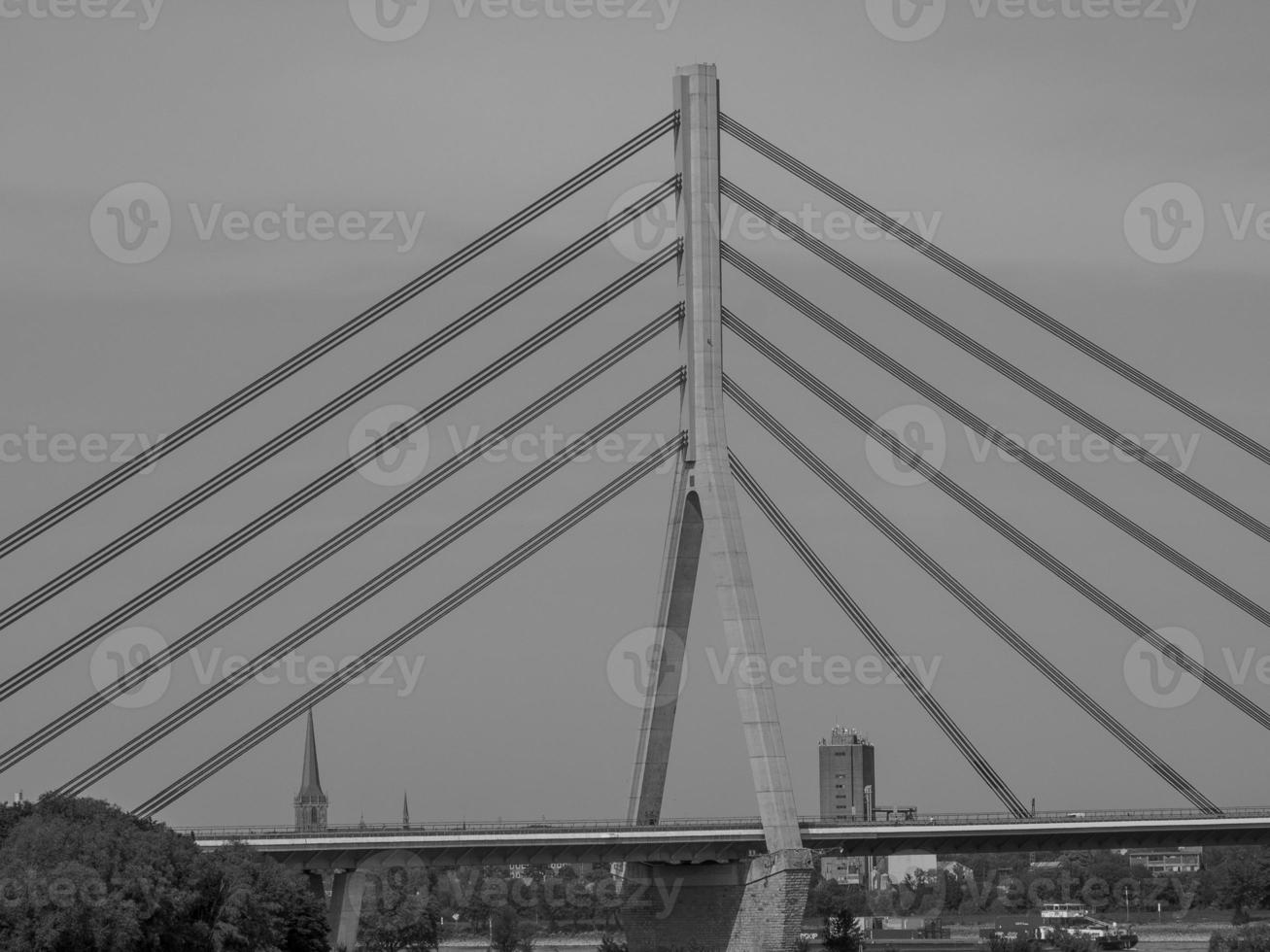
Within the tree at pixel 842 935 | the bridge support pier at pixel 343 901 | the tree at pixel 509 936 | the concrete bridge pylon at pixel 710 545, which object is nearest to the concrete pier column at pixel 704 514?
the concrete bridge pylon at pixel 710 545

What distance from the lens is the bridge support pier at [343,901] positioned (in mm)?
75062

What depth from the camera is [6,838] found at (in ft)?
214

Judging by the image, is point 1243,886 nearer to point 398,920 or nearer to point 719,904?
point 398,920

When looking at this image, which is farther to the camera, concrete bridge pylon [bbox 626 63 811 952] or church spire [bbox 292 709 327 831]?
church spire [bbox 292 709 327 831]

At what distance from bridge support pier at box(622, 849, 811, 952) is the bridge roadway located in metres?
1.29

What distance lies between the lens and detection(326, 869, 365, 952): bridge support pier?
Result: 246ft

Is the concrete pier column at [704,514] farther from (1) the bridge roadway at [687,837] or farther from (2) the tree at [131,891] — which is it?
(2) the tree at [131,891]

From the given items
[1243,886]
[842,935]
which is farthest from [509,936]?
[1243,886]

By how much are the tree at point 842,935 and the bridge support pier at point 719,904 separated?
28.0 metres

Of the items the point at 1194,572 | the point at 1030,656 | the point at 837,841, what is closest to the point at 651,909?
the point at 837,841

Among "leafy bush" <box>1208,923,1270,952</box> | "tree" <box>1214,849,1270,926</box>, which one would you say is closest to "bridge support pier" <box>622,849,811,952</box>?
"leafy bush" <box>1208,923,1270,952</box>

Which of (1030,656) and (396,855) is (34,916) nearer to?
(396,855)

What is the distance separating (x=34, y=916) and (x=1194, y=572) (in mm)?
34696

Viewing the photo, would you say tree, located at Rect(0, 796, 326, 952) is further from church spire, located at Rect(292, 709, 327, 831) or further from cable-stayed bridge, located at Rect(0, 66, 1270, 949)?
church spire, located at Rect(292, 709, 327, 831)
